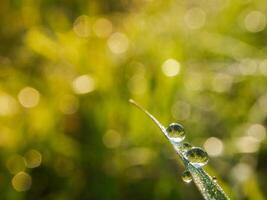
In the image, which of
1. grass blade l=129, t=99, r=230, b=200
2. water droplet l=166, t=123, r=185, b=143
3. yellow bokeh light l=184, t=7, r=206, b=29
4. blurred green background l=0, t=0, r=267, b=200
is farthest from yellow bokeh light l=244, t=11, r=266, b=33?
grass blade l=129, t=99, r=230, b=200

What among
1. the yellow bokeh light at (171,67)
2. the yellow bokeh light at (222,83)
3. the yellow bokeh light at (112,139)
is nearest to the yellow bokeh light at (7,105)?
the yellow bokeh light at (112,139)

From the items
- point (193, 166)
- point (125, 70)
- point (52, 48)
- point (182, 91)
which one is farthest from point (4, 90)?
point (193, 166)

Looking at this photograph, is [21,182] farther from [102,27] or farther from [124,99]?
[102,27]

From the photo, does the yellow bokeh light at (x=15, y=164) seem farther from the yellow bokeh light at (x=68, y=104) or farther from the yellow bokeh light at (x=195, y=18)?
the yellow bokeh light at (x=195, y=18)

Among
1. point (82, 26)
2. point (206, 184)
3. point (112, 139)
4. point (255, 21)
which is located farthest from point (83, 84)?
point (206, 184)

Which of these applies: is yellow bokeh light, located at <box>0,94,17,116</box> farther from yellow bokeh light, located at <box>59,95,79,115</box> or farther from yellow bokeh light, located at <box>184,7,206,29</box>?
yellow bokeh light, located at <box>184,7,206,29</box>

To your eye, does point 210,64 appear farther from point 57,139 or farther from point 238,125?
point 57,139
